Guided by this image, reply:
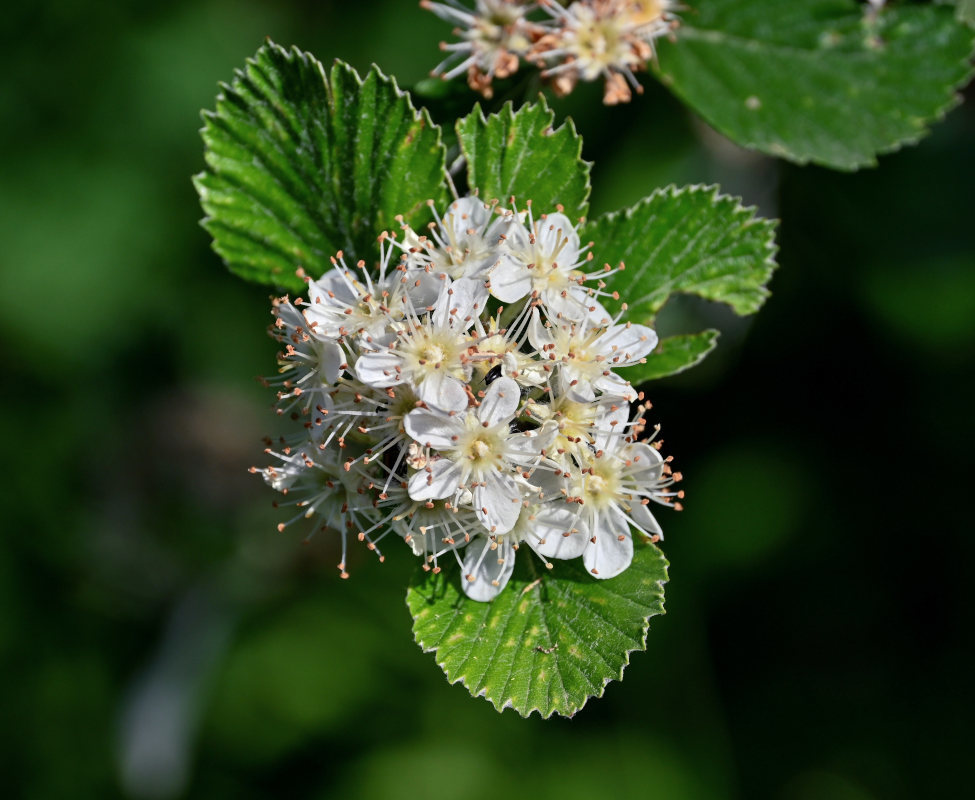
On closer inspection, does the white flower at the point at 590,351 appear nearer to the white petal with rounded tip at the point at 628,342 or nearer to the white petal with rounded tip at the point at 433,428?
the white petal with rounded tip at the point at 628,342

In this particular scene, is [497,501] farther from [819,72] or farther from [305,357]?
[819,72]

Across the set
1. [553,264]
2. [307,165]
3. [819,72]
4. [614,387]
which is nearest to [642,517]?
[614,387]

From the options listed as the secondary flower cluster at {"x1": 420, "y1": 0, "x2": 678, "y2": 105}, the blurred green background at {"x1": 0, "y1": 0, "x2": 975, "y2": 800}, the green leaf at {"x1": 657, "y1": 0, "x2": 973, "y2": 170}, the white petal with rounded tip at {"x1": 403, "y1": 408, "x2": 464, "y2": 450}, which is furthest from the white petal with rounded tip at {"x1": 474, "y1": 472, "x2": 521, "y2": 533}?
the blurred green background at {"x1": 0, "y1": 0, "x2": 975, "y2": 800}

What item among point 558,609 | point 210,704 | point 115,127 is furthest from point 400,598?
point 115,127

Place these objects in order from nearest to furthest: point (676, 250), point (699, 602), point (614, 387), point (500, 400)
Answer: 1. point (500, 400)
2. point (614, 387)
3. point (676, 250)
4. point (699, 602)

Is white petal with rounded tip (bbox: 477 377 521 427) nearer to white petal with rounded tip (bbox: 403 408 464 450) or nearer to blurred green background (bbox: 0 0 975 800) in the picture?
white petal with rounded tip (bbox: 403 408 464 450)

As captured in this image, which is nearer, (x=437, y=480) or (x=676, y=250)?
(x=437, y=480)

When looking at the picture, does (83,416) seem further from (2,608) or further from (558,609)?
(558,609)

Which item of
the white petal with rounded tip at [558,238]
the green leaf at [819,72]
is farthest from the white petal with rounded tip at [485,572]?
the green leaf at [819,72]
